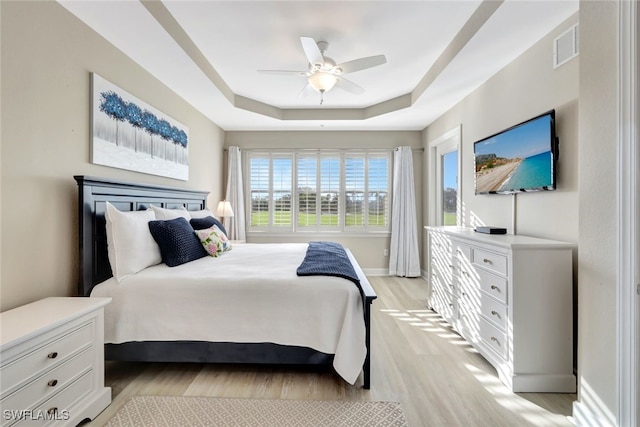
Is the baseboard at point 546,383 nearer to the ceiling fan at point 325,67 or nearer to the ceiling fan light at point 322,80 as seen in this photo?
the ceiling fan at point 325,67

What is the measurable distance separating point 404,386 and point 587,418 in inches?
37.8

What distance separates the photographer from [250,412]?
1718mm

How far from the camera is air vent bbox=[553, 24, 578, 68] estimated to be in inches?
77.2

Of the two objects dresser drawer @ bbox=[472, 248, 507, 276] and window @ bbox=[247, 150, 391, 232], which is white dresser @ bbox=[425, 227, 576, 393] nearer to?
dresser drawer @ bbox=[472, 248, 507, 276]

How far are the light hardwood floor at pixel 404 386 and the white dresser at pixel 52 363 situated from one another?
0.69ft

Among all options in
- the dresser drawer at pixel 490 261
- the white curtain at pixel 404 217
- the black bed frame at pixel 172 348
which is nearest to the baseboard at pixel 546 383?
the dresser drawer at pixel 490 261

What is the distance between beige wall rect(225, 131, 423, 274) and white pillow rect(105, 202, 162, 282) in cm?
294

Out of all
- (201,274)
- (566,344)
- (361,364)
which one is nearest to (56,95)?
(201,274)

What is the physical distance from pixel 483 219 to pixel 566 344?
4.87 feet

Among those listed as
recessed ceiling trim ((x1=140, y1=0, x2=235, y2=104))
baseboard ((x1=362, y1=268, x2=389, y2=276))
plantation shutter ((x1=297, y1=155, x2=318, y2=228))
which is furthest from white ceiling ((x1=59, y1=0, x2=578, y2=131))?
baseboard ((x1=362, y1=268, x2=389, y2=276))

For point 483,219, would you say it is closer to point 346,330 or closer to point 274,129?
point 346,330

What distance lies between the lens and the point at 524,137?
2.34 metres

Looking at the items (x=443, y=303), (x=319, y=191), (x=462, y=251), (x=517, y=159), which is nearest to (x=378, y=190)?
(x=319, y=191)

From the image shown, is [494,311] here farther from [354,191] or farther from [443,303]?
[354,191]
